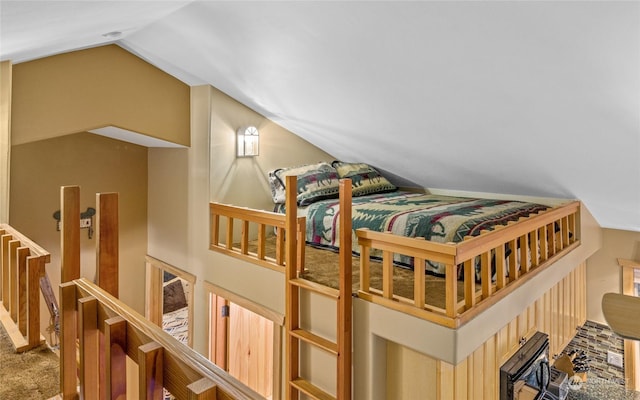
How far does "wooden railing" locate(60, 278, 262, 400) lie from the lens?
67cm

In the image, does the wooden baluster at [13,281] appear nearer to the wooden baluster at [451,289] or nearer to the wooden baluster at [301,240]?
the wooden baluster at [301,240]

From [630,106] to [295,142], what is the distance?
294 cm

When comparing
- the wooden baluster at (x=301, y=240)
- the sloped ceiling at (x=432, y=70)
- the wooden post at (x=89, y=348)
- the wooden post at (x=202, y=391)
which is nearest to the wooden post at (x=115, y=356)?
the wooden post at (x=89, y=348)

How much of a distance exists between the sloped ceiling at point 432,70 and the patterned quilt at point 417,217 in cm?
36

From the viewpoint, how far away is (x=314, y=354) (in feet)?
9.07

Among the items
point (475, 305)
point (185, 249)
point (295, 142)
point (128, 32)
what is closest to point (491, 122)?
point (475, 305)

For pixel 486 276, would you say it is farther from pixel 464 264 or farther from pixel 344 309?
pixel 344 309

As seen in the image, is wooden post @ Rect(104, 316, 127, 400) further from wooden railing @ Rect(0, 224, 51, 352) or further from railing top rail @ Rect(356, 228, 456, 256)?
railing top rail @ Rect(356, 228, 456, 256)

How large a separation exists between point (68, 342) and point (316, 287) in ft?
5.43

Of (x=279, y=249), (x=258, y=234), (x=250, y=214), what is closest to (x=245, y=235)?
(x=258, y=234)

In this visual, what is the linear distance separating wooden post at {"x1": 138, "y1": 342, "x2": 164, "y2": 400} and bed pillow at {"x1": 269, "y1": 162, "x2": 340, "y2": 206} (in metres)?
3.09

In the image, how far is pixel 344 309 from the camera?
2473 mm

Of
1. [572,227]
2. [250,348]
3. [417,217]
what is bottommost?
[250,348]

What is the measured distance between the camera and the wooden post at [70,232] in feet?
3.76
